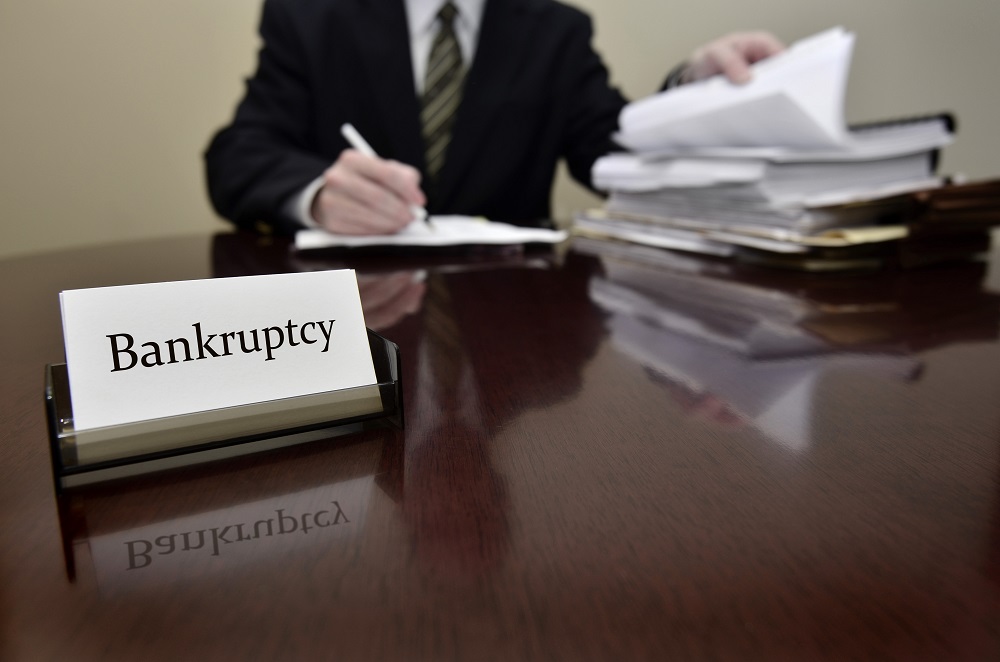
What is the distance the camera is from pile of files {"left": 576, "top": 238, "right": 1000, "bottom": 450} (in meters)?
0.30

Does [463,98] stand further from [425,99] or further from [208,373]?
[208,373]

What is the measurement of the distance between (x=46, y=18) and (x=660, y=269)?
1790 mm

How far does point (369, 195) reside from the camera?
0.75m

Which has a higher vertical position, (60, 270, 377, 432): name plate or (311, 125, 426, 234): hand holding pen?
(311, 125, 426, 234): hand holding pen

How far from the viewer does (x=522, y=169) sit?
1438 mm

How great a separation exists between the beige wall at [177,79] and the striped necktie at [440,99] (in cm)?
76

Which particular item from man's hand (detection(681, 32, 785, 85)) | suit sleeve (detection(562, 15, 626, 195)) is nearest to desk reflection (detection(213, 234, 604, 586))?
man's hand (detection(681, 32, 785, 85))

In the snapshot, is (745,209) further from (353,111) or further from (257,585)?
(353,111)

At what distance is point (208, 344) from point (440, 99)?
1.21 meters

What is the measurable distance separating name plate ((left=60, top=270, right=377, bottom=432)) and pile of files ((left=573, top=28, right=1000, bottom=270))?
51 centimetres

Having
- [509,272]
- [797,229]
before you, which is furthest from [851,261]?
[509,272]

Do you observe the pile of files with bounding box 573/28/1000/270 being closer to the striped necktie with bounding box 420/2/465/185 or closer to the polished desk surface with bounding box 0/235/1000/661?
the polished desk surface with bounding box 0/235/1000/661

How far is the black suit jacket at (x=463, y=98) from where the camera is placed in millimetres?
1267

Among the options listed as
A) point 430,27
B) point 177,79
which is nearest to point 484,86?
point 430,27
